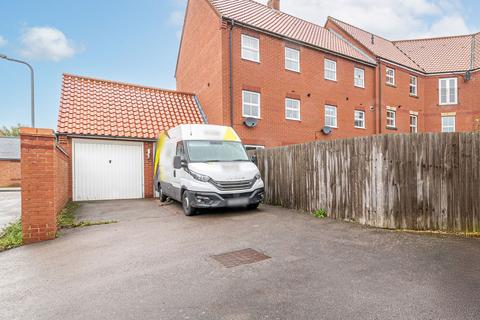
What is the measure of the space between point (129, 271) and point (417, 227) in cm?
569

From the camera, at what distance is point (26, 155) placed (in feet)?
18.5

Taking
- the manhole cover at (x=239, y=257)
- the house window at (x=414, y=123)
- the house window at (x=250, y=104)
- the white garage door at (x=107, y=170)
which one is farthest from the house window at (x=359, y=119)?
the manhole cover at (x=239, y=257)

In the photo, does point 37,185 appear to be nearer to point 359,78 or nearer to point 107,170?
point 107,170

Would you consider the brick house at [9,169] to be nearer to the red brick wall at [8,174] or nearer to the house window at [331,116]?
the red brick wall at [8,174]

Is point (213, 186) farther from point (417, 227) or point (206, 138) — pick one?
point (417, 227)

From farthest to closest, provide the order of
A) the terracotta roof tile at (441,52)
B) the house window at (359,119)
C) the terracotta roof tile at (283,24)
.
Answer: the terracotta roof tile at (441,52) → the house window at (359,119) → the terracotta roof tile at (283,24)

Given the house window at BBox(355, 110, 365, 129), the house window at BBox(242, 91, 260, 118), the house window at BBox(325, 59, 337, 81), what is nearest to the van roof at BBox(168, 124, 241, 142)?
the house window at BBox(242, 91, 260, 118)

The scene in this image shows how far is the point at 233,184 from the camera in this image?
7.73 meters

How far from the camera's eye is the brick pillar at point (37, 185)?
561cm

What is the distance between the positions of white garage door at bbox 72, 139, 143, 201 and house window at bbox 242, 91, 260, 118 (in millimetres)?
5730

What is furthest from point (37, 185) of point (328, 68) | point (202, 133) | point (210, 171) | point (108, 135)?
point (328, 68)

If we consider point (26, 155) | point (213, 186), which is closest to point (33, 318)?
point (26, 155)

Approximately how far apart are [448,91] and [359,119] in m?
9.96

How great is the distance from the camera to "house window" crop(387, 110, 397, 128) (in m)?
21.3
